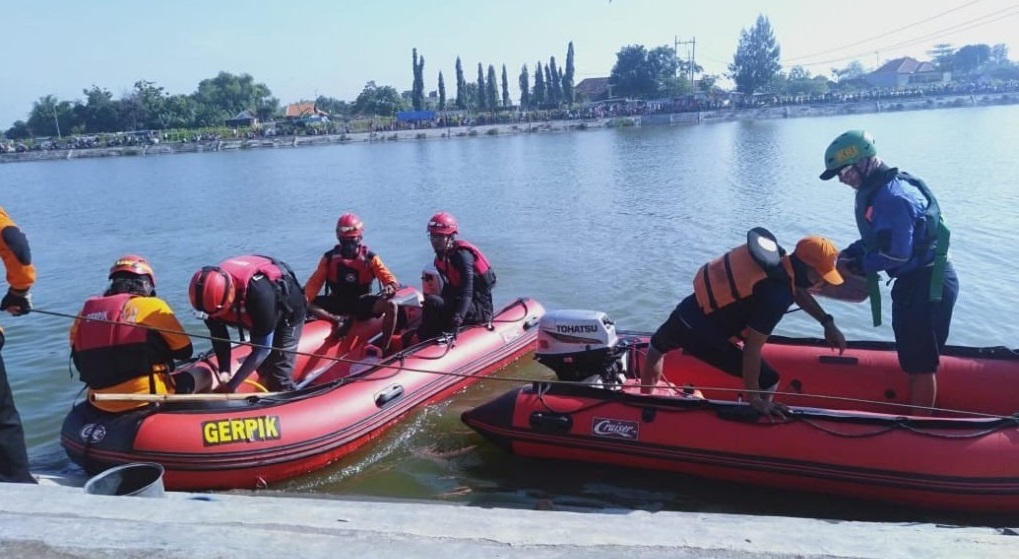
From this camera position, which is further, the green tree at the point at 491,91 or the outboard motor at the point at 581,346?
the green tree at the point at 491,91

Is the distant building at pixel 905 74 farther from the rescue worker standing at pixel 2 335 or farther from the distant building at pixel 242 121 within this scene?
the rescue worker standing at pixel 2 335

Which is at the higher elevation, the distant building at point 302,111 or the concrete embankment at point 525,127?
the distant building at point 302,111

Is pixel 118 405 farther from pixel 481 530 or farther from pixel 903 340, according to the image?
pixel 903 340

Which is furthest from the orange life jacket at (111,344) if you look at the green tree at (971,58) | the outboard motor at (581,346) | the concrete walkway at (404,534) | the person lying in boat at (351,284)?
the green tree at (971,58)

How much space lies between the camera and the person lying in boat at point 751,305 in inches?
164

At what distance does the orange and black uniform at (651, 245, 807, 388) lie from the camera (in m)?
4.20

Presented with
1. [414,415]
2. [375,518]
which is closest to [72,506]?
[375,518]

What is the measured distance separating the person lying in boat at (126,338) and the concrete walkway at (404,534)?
184cm

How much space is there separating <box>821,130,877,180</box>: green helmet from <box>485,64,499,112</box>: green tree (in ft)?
265

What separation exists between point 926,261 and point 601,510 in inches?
92.3

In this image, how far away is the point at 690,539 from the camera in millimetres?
2344

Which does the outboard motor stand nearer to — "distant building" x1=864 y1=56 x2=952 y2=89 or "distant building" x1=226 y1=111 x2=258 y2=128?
"distant building" x1=226 y1=111 x2=258 y2=128

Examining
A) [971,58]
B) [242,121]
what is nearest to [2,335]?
[242,121]

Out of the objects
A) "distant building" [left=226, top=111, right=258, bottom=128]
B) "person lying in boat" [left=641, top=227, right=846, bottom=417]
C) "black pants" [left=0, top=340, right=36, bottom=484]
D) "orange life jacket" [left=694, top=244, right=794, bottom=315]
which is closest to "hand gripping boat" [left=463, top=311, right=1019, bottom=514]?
"person lying in boat" [left=641, top=227, right=846, bottom=417]
